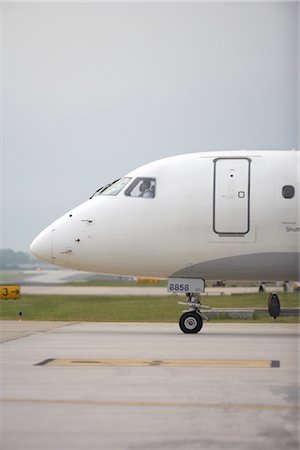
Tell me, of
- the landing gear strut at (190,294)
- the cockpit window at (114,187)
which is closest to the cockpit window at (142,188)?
the cockpit window at (114,187)

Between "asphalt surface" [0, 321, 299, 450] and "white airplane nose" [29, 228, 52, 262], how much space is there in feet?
8.10

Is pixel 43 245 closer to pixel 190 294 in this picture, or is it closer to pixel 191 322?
pixel 190 294

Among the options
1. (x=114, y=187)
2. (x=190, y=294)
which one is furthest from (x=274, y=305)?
(x=114, y=187)

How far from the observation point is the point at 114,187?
2291 centimetres

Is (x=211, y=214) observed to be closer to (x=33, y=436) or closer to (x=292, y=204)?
(x=292, y=204)

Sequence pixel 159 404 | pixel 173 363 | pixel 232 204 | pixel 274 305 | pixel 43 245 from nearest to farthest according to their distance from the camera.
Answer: pixel 159 404
pixel 173 363
pixel 232 204
pixel 43 245
pixel 274 305

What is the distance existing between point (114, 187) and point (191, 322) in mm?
4096

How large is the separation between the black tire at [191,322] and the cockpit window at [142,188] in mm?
3241

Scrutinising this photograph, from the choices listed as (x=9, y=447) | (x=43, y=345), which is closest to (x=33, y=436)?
(x=9, y=447)

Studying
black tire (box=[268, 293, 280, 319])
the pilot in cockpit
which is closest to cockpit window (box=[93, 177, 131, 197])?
the pilot in cockpit

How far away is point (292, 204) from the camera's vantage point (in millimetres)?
21891

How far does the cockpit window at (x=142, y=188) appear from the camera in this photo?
73.3ft

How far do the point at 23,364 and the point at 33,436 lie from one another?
6401 mm

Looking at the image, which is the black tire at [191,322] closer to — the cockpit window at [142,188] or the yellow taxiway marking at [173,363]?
the cockpit window at [142,188]
